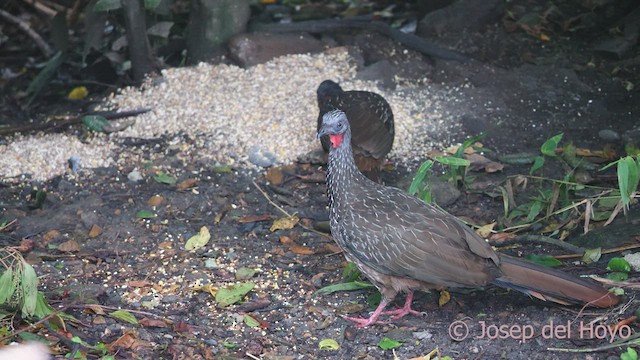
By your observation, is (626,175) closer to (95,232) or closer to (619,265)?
(619,265)

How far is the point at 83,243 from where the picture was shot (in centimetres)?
540

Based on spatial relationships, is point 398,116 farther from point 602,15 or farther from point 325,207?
point 602,15

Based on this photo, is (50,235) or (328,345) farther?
(50,235)

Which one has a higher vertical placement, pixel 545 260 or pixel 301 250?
pixel 545 260

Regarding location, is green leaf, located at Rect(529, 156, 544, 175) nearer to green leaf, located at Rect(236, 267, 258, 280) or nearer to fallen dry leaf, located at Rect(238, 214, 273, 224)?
fallen dry leaf, located at Rect(238, 214, 273, 224)

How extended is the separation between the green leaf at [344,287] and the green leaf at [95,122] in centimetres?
243

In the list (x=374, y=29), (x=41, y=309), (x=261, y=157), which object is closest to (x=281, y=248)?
(x=261, y=157)

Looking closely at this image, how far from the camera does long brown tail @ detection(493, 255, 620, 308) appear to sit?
4.36 metres

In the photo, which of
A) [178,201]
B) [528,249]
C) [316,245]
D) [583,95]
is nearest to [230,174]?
[178,201]

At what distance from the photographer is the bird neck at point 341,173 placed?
4906 mm

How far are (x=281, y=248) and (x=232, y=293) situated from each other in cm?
64

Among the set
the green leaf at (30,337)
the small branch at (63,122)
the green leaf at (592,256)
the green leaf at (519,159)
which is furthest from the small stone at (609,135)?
the green leaf at (30,337)

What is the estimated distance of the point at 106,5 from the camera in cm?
665

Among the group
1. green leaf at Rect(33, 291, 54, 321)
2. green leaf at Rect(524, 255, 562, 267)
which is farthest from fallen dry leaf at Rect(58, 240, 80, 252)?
green leaf at Rect(524, 255, 562, 267)
